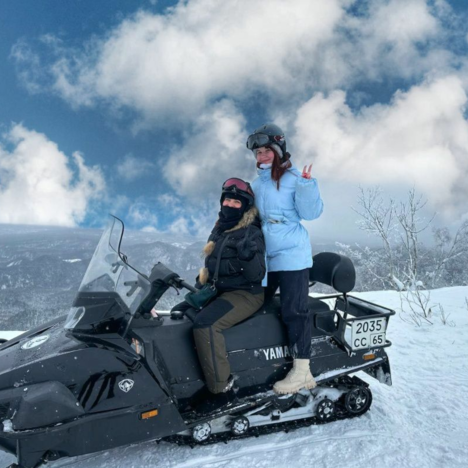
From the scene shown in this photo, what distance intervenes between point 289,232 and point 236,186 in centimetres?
62

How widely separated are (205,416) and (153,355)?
63cm

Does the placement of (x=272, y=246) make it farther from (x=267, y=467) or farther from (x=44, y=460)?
(x=44, y=460)

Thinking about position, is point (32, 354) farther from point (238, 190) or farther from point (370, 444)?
point (370, 444)

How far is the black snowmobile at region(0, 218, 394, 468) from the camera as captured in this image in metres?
2.60

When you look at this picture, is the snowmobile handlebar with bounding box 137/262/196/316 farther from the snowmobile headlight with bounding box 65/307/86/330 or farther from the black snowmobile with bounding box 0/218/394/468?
the snowmobile headlight with bounding box 65/307/86/330

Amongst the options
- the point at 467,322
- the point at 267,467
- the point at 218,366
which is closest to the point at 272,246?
the point at 218,366

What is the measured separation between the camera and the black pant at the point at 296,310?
10.9ft

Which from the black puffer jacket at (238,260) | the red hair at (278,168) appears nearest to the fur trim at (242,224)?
the black puffer jacket at (238,260)

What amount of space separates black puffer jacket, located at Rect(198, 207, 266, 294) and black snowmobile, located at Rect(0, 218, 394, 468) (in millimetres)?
352

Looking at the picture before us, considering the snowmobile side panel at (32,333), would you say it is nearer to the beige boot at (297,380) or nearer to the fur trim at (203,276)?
the fur trim at (203,276)

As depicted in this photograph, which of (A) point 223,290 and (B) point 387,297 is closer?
(A) point 223,290

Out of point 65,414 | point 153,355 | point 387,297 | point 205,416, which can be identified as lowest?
point 387,297

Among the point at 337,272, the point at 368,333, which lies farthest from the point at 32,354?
the point at 368,333

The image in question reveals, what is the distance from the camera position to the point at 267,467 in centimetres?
293
